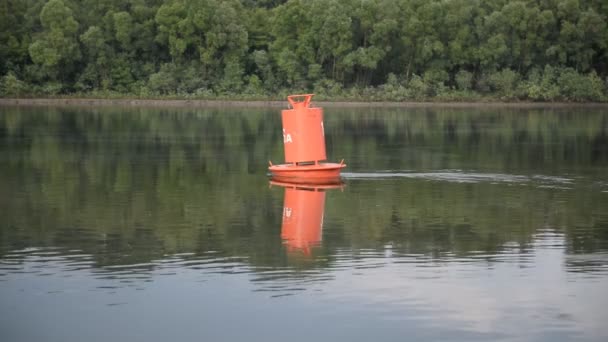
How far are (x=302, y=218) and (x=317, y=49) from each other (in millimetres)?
62053

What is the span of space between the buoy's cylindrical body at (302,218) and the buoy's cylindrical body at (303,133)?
6.87ft

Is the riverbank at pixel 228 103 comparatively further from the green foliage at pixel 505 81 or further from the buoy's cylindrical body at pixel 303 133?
the buoy's cylindrical body at pixel 303 133

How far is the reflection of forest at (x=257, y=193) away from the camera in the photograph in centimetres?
→ 1983

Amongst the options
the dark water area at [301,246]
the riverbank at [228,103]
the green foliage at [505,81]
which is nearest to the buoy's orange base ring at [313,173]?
the dark water area at [301,246]

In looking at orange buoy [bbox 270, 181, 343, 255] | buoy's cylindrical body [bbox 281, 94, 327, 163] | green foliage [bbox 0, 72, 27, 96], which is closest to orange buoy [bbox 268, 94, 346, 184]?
buoy's cylindrical body [bbox 281, 94, 327, 163]

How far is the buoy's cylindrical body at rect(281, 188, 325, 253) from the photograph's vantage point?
20.0 metres

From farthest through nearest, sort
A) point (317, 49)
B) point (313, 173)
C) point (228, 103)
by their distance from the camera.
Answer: point (317, 49), point (228, 103), point (313, 173)

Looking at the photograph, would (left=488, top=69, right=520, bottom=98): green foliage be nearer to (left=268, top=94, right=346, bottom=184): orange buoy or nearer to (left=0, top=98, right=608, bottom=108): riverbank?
(left=0, top=98, right=608, bottom=108): riverbank

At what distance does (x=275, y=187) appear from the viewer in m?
28.4

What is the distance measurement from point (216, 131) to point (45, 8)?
1415 inches

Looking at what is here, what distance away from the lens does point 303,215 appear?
76.4 ft

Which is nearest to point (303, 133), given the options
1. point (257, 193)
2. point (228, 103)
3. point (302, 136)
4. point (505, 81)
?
point (302, 136)

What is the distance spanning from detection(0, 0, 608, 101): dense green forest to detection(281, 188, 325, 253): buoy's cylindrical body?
53.4 meters

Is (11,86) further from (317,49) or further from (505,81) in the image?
(505,81)
